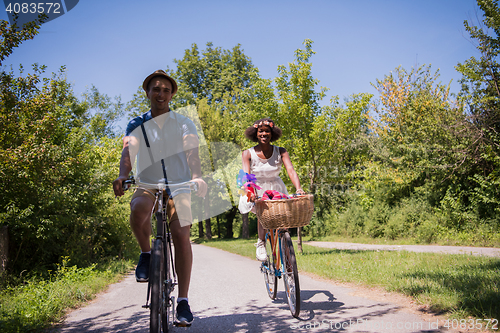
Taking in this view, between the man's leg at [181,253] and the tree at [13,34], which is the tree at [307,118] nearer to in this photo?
the tree at [13,34]

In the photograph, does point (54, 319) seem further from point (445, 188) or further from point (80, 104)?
point (80, 104)

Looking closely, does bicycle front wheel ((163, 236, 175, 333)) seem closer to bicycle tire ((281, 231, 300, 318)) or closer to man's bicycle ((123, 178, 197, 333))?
man's bicycle ((123, 178, 197, 333))

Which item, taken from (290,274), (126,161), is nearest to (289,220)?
(290,274)

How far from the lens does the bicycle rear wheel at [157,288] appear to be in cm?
250

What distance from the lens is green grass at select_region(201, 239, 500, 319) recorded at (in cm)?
350

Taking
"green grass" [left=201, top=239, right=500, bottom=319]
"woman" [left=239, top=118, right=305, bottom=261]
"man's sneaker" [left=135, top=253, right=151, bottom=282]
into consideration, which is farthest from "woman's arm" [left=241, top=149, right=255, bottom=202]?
"green grass" [left=201, top=239, right=500, bottom=319]

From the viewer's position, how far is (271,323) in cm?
365

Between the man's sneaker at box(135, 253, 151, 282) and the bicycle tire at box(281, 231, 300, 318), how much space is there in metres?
1.56

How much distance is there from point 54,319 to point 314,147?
9389 mm

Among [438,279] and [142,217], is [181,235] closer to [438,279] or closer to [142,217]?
[142,217]

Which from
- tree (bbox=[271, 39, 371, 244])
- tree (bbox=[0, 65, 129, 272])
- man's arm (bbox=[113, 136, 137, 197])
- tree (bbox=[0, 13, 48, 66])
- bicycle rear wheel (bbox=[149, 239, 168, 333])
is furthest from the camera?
tree (bbox=[271, 39, 371, 244])

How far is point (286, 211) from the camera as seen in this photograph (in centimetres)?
375

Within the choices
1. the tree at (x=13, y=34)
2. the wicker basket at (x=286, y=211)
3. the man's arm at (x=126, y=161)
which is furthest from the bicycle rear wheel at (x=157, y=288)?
the tree at (x=13, y=34)

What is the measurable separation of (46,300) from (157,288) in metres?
3.01
